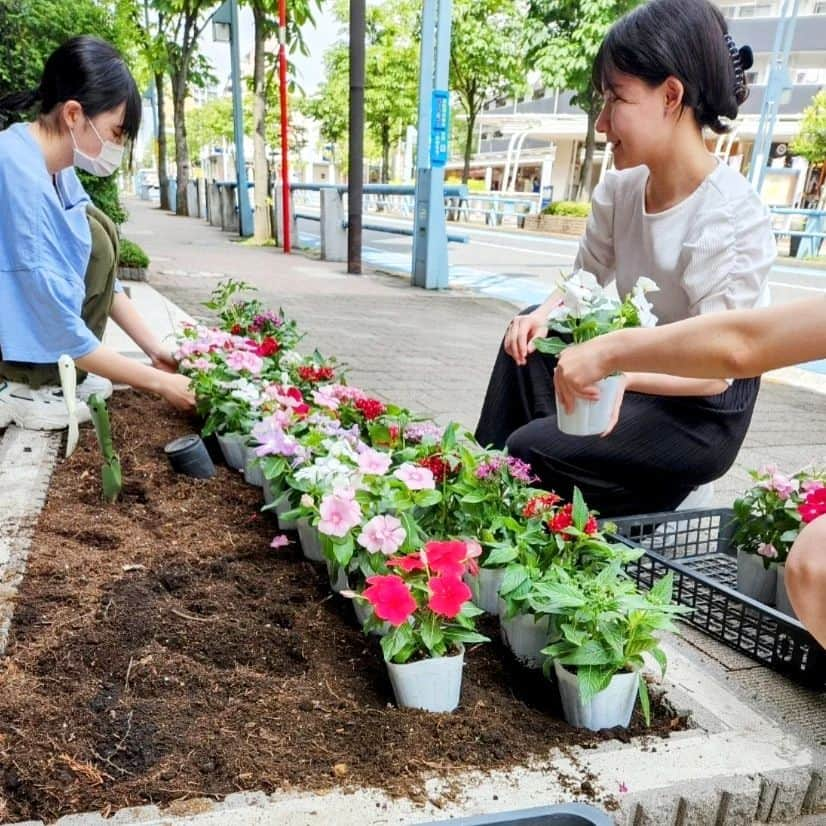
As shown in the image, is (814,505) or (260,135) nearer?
(814,505)

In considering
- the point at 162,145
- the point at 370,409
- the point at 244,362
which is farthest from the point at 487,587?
the point at 162,145

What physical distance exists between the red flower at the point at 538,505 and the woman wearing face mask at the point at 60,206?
1.34 m

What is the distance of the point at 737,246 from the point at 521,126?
114 feet

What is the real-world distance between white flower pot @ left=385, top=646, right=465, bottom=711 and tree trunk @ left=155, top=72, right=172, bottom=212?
22.7 metres

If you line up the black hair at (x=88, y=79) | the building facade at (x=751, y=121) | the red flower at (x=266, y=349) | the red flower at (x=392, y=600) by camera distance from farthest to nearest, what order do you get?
the building facade at (x=751, y=121) → the red flower at (x=266, y=349) → the black hair at (x=88, y=79) → the red flower at (x=392, y=600)

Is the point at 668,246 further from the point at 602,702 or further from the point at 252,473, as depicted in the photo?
the point at 252,473

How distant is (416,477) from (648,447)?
2.54 ft

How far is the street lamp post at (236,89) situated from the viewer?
13414mm

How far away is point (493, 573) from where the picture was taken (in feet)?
5.70

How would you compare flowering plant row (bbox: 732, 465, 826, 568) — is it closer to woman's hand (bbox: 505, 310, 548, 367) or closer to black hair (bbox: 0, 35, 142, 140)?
woman's hand (bbox: 505, 310, 548, 367)

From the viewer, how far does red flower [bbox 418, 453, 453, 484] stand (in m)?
1.77

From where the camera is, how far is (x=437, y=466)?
177 centimetres

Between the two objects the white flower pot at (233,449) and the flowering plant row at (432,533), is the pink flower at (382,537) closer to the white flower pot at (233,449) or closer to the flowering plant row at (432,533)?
the flowering plant row at (432,533)

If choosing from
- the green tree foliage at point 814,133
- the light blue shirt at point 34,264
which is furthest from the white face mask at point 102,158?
the green tree foliage at point 814,133
